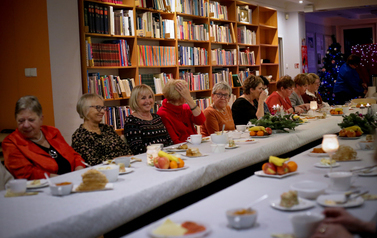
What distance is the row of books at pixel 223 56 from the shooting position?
6.51 meters

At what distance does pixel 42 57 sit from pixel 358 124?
306 centimetres

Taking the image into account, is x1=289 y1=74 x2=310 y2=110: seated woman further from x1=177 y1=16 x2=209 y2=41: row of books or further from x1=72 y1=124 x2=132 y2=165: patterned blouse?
x1=72 y1=124 x2=132 y2=165: patterned blouse


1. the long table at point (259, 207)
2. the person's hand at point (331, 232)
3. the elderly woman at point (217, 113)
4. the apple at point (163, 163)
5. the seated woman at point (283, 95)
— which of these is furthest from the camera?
the seated woman at point (283, 95)

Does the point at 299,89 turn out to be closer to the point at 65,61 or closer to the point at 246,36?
the point at 246,36

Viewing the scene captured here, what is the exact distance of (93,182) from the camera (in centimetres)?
173

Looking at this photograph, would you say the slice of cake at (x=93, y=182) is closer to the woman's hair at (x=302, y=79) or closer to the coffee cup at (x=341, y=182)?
the coffee cup at (x=341, y=182)

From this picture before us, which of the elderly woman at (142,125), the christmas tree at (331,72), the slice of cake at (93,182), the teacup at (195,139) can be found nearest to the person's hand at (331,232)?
the slice of cake at (93,182)

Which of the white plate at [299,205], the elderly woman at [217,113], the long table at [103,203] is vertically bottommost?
the long table at [103,203]

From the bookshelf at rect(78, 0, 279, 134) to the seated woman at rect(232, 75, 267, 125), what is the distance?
124cm

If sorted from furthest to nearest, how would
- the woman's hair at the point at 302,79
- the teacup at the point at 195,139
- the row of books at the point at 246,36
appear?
1. the row of books at the point at 246,36
2. the woman's hair at the point at 302,79
3. the teacup at the point at 195,139

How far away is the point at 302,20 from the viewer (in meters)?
9.67

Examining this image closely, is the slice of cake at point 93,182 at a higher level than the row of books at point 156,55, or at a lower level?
lower

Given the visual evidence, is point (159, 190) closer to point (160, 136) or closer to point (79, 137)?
point (79, 137)

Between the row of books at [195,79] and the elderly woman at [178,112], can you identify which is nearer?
the elderly woman at [178,112]
